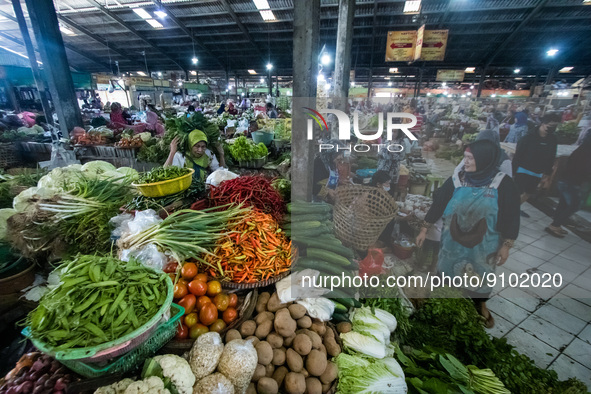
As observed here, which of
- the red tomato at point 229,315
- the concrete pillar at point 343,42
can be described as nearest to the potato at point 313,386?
the red tomato at point 229,315

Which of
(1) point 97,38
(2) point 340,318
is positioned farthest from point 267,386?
(1) point 97,38

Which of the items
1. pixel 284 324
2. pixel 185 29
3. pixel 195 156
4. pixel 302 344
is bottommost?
pixel 302 344

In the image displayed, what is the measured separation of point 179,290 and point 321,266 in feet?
4.30

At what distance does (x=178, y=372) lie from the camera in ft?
4.94

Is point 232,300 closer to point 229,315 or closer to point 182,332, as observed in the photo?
point 229,315

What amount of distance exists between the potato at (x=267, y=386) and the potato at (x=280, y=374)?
0.09 m

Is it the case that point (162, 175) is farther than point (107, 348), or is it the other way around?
point (162, 175)

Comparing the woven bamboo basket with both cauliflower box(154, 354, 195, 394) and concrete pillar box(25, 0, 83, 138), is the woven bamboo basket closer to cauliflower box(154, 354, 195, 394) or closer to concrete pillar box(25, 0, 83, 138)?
cauliflower box(154, 354, 195, 394)

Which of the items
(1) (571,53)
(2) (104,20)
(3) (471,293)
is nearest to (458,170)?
(3) (471,293)

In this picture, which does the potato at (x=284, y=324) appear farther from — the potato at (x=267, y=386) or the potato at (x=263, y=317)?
the potato at (x=267, y=386)

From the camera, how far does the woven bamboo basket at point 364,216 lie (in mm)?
3008

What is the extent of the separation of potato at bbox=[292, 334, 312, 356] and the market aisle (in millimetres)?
2620

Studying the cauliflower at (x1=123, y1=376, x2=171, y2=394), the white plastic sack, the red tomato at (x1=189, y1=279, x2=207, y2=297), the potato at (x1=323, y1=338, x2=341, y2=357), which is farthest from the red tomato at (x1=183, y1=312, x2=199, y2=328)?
the white plastic sack

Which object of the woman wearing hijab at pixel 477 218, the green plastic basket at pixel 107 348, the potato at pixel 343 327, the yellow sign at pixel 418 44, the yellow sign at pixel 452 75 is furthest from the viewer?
the yellow sign at pixel 452 75
